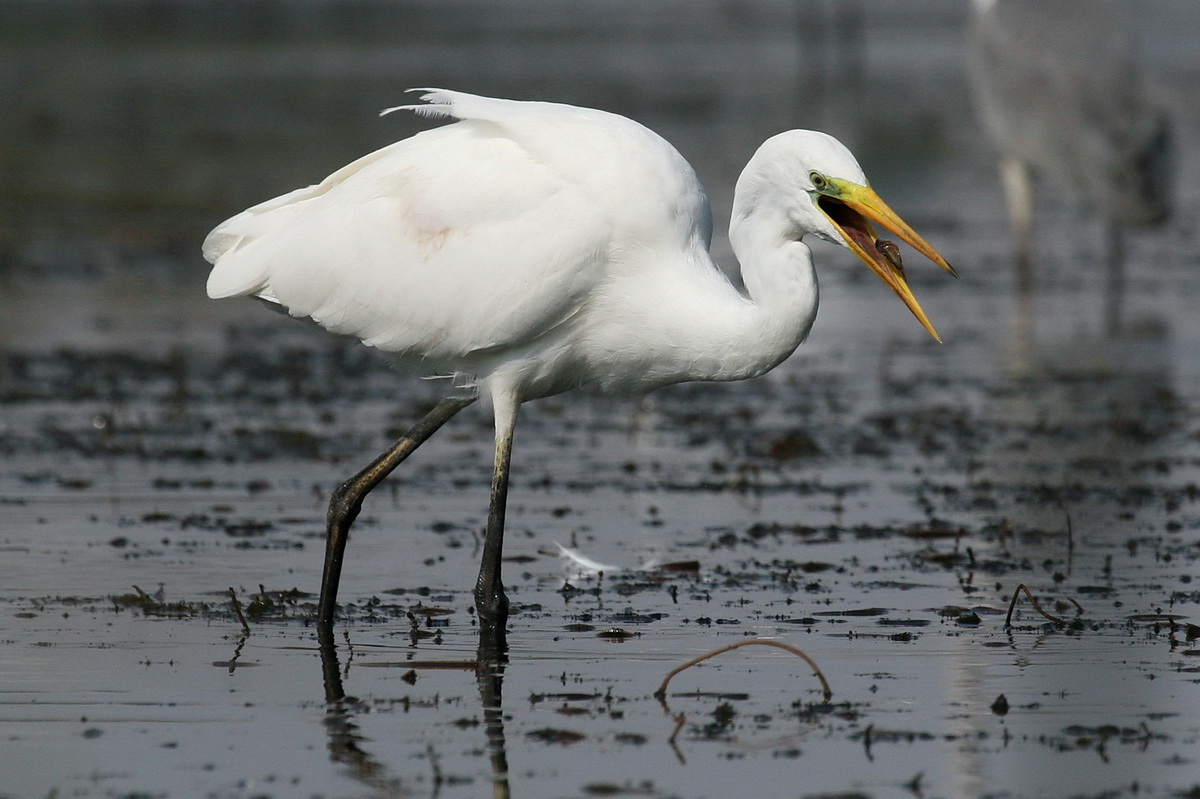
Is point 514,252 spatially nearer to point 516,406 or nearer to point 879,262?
point 516,406

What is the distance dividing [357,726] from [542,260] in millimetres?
1992

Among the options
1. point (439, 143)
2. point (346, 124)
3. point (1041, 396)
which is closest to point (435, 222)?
point (439, 143)

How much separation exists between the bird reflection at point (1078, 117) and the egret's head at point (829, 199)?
8545mm

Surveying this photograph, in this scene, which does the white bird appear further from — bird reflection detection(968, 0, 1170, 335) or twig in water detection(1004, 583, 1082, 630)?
bird reflection detection(968, 0, 1170, 335)

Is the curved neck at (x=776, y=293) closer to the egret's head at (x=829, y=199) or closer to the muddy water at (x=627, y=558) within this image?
the egret's head at (x=829, y=199)

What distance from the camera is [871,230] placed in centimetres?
699

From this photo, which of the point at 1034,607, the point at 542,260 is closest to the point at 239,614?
the point at 542,260

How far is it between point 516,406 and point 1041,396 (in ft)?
18.2

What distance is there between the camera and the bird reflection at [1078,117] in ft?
51.7

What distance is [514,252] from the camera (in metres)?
7.15

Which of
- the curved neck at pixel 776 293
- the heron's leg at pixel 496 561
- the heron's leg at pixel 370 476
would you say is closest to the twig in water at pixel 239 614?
the heron's leg at pixel 370 476

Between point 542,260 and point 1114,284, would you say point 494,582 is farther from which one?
point 1114,284

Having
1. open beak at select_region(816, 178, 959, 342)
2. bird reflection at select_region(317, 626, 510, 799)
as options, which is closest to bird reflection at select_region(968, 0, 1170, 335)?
open beak at select_region(816, 178, 959, 342)

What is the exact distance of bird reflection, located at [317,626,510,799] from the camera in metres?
5.29
